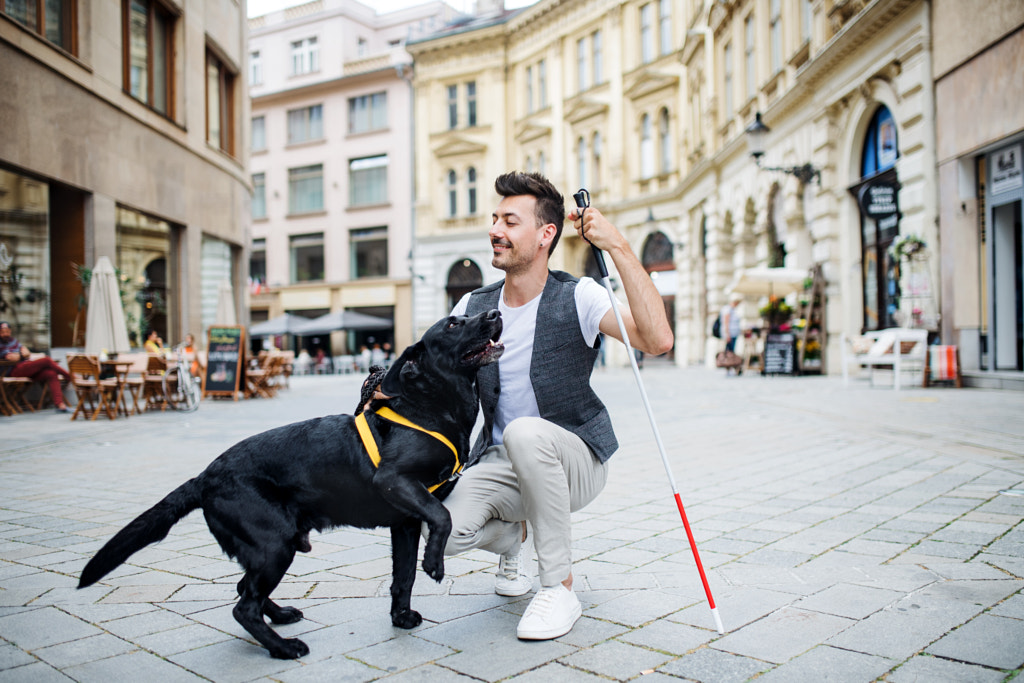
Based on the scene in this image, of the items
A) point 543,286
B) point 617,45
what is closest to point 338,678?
point 543,286

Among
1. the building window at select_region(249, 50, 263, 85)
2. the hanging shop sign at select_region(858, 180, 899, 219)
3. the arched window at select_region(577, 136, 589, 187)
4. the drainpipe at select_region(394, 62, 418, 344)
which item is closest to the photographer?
the hanging shop sign at select_region(858, 180, 899, 219)

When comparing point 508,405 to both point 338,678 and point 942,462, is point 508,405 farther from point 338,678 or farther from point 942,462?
point 942,462

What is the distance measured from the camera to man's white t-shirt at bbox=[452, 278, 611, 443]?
115 inches

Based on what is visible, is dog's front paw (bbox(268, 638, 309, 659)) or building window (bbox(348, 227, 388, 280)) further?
building window (bbox(348, 227, 388, 280))

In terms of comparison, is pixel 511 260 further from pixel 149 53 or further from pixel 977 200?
pixel 149 53

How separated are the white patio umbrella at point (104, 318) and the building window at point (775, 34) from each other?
47.3 feet

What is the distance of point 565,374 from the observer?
289 cm

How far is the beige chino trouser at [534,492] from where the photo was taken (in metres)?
2.70

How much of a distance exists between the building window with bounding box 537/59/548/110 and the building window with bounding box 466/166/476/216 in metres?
4.31

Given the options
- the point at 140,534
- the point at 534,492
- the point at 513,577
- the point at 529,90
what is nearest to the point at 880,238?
the point at 513,577

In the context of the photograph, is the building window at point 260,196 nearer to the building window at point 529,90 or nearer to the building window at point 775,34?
the building window at point 529,90

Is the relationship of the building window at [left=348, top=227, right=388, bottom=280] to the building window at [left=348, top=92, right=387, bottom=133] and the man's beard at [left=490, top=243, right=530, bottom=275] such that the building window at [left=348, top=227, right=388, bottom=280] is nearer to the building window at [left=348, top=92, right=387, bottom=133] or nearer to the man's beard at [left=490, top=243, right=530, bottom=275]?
the building window at [left=348, top=92, right=387, bottom=133]

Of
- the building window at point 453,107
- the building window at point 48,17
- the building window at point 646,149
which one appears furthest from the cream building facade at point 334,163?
the building window at point 48,17

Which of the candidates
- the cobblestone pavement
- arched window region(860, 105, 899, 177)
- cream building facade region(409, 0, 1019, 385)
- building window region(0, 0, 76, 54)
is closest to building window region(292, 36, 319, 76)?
cream building facade region(409, 0, 1019, 385)
